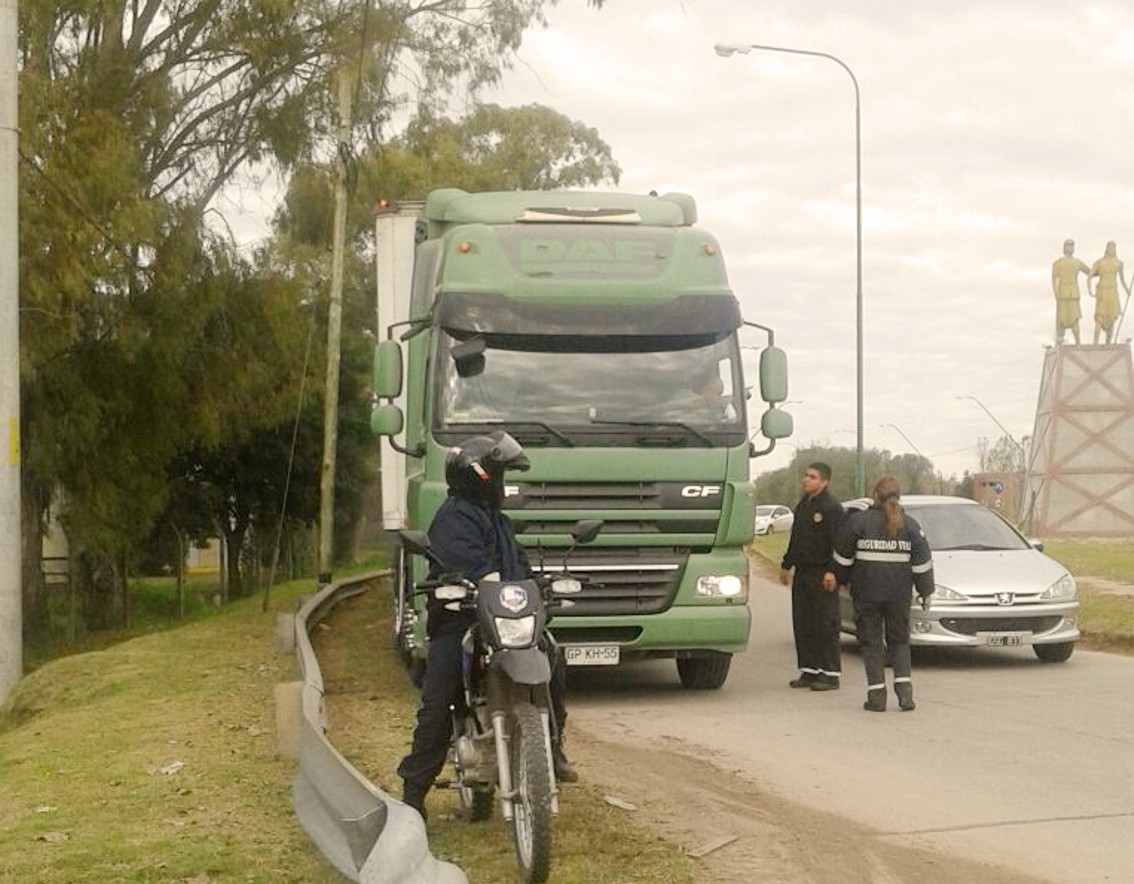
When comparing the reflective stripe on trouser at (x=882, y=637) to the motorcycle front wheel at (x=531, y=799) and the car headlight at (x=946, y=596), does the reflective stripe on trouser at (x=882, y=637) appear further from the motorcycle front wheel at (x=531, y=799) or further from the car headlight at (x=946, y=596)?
the motorcycle front wheel at (x=531, y=799)

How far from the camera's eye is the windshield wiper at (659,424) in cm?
1302

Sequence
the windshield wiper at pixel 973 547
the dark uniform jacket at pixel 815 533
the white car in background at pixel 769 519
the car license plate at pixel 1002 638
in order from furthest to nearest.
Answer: the white car in background at pixel 769 519
the windshield wiper at pixel 973 547
the car license plate at pixel 1002 638
the dark uniform jacket at pixel 815 533

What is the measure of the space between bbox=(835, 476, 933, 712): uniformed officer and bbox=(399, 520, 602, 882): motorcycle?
557cm

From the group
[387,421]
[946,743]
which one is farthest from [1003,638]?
[387,421]

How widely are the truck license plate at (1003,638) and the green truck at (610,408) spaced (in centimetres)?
306

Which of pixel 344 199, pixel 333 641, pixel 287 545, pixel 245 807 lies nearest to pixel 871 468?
pixel 287 545

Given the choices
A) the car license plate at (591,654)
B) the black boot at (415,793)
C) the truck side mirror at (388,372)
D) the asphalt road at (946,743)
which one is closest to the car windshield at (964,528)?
the asphalt road at (946,743)

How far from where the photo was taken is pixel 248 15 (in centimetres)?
2419

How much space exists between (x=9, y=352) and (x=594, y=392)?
5743mm

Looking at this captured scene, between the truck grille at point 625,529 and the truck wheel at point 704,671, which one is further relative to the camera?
the truck wheel at point 704,671

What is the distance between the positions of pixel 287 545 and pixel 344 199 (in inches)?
849

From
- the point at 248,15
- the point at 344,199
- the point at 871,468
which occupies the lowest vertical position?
the point at 871,468

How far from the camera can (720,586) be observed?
1327 centimetres

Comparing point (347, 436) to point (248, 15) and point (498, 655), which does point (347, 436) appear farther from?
point (498, 655)
